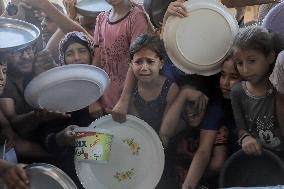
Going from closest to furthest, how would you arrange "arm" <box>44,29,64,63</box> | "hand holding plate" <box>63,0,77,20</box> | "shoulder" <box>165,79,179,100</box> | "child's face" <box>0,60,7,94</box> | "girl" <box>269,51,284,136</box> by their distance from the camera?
1. "girl" <box>269,51,284,136</box>
2. "child's face" <box>0,60,7,94</box>
3. "shoulder" <box>165,79,179,100</box>
4. "arm" <box>44,29,64,63</box>
5. "hand holding plate" <box>63,0,77,20</box>

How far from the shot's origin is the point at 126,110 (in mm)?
1623

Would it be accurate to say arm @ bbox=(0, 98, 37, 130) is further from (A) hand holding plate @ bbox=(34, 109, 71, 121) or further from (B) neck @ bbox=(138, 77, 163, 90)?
(B) neck @ bbox=(138, 77, 163, 90)

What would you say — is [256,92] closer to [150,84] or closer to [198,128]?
[198,128]

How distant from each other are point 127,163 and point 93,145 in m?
0.20

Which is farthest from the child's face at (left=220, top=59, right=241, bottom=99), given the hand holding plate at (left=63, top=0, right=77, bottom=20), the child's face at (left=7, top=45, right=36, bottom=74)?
the hand holding plate at (left=63, top=0, right=77, bottom=20)

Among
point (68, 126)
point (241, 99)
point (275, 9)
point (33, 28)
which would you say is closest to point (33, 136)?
point (68, 126)

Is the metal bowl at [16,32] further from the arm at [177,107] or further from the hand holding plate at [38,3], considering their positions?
the arm at [177,107]

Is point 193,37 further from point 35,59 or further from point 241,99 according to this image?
point 35,59

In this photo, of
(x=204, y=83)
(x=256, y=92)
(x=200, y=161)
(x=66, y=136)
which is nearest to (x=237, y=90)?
(x=256, y=92)

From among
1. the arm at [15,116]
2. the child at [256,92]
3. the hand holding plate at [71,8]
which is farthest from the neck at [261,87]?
the hand holding plate at [71,8]

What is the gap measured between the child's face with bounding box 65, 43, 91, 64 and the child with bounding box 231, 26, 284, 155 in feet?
2.18

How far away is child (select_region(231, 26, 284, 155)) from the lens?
1.35 metres

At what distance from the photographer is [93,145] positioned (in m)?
1.52

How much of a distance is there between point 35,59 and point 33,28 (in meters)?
0.13
